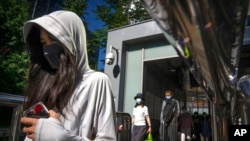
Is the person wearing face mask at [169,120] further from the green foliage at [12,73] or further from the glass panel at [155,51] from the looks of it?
the green foliage at [12,73]

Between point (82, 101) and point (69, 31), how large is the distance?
0.32 meters

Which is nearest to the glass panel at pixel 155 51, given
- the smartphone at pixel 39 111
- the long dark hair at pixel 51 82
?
the long dark hair at pixel 51 82

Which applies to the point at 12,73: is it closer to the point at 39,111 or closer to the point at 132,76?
the point at 132,76

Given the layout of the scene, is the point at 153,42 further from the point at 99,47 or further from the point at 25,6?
the point at 25,6

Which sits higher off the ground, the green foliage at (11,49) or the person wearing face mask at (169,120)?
the green foliage at (11,49)

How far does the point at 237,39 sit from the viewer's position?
302mm

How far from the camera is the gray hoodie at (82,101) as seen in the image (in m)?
0.95

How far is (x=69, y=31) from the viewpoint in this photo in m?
1.10

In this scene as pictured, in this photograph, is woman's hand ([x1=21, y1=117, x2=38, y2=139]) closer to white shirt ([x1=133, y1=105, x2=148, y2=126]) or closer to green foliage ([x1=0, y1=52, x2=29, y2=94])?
white shirt ([x1=133, y1=105, x2=148, y2=126])

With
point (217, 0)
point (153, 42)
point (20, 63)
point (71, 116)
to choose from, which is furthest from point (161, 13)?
point (20, 63)

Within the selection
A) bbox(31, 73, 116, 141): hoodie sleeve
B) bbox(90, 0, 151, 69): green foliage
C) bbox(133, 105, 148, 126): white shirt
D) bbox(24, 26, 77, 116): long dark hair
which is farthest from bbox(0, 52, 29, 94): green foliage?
bbox(31, 73, 116, 141): hoodie sleeve

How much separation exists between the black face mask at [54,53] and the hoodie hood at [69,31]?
8 centimetres

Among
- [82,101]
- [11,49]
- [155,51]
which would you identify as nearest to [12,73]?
[11,49]

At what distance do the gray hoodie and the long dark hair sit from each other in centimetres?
3
